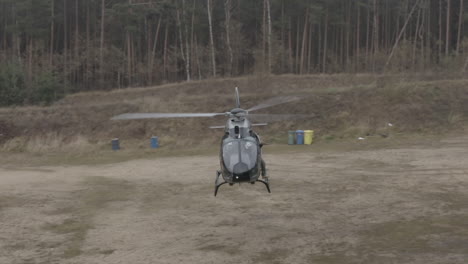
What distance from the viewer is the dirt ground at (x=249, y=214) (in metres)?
9.38

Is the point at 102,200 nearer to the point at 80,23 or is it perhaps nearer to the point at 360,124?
the point at 360,124

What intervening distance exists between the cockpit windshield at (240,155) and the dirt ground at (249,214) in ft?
5.78

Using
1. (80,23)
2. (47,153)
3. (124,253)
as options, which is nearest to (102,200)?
(124,253)

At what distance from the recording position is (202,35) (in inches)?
2040

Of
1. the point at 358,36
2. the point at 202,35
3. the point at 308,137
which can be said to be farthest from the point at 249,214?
the point at 358,36

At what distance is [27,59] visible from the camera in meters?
50.4

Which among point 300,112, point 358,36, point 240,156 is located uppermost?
point 358,36

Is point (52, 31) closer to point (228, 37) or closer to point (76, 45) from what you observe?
point (76, 45)

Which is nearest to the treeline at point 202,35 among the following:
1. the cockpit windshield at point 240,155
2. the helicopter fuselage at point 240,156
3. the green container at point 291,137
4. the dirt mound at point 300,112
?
the dirt mound at point 300,112

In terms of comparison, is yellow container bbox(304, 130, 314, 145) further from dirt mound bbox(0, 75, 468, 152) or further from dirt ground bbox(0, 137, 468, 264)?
dirt ground bbox(0, 137, 468, 264)

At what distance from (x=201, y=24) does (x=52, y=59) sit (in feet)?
55.6

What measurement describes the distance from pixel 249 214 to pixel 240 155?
3379 millimetres

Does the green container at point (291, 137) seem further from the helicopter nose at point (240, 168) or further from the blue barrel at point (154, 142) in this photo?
the helicopter nose at point (240, 168)

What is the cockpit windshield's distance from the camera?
9094 mm
